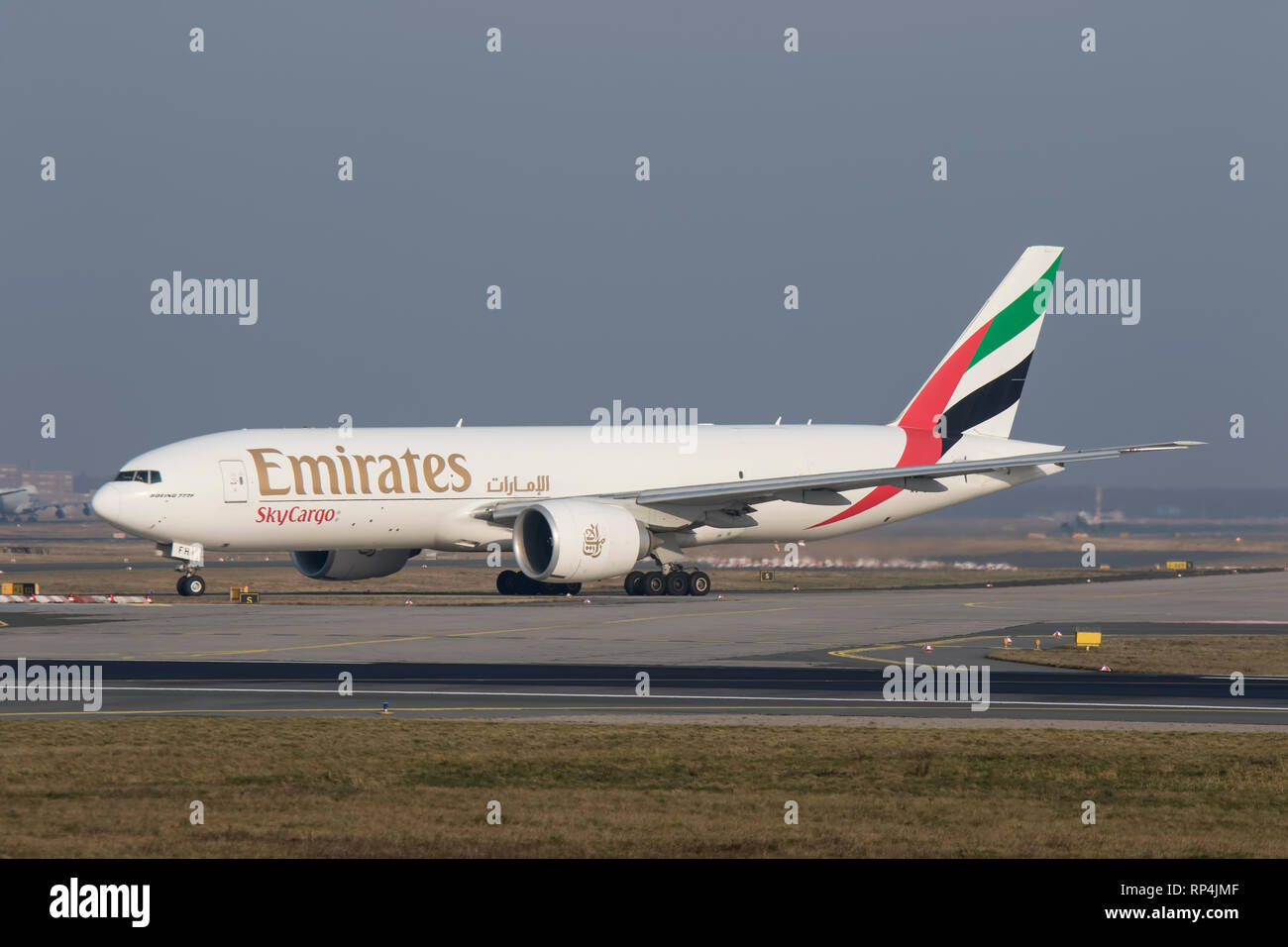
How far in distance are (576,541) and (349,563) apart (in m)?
9.90

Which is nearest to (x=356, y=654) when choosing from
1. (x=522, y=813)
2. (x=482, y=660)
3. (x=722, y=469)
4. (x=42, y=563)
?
(x=482, y=660)

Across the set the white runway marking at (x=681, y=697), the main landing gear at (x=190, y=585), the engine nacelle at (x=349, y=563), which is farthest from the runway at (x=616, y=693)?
the engine nacelle at (x=349, y=563)

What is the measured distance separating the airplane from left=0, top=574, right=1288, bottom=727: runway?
9.01 ft

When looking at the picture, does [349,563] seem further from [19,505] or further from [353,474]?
[19,505]

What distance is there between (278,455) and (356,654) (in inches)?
691

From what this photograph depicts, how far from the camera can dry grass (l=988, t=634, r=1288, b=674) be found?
3031cm

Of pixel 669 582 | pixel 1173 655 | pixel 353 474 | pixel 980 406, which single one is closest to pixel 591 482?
pixel 669 582

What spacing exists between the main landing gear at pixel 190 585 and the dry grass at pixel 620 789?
28.1 m

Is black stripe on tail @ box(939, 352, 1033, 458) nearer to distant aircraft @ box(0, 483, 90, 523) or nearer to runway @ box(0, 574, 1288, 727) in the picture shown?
runway @ box(0, 574, 1288, 727)

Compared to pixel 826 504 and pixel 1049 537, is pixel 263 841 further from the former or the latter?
pixel 1049 537

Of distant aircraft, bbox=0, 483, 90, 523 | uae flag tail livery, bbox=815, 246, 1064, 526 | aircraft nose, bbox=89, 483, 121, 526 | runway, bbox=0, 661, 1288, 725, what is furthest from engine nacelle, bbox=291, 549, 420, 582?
distant aircraft, bbox=0, 483, 90, 523

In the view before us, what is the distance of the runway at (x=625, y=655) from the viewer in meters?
24.3

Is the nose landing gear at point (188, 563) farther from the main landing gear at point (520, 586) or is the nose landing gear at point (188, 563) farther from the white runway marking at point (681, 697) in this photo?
the white runway marking at point (681, 697)
